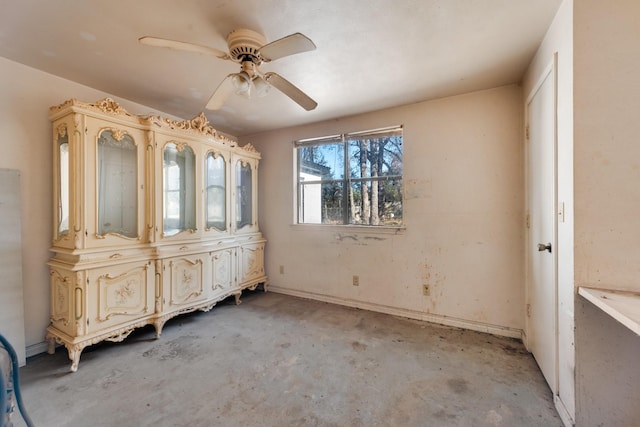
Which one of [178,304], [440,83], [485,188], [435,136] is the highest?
[440,83]

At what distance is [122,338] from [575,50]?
370 centimetres

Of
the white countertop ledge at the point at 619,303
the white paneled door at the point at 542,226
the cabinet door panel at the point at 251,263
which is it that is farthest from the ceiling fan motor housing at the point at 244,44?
the cabinet door panel at the point at 251,263

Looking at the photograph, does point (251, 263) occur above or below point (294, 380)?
above

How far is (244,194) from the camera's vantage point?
369cm

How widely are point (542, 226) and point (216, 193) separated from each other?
10.5 ft

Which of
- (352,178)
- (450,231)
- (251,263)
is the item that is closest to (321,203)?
(352,178)

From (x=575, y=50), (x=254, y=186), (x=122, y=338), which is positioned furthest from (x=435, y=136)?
(x=122, y=338)

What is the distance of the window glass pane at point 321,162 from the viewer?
3498 mm

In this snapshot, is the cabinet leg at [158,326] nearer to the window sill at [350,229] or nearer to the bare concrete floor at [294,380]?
the bare concrete floor at [294,380]

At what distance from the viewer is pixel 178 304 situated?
2688 millimetres

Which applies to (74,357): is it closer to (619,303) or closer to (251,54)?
(251,54)

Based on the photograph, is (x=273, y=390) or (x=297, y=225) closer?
(x=273, y=390)

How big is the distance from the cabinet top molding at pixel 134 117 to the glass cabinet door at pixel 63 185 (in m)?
0.23

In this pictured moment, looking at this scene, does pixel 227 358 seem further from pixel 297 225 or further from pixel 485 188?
pixel 485 188
